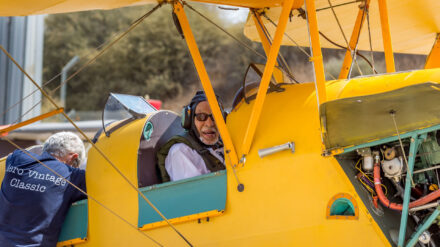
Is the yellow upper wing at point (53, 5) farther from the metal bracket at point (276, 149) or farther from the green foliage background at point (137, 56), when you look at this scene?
the green foliage background at point (137, 56)

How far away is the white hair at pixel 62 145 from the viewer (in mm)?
5184

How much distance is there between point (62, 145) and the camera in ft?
17.1

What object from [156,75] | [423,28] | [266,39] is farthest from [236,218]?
[156,75]

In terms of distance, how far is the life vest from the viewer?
4324mm

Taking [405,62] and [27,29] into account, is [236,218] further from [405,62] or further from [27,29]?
[405,62]

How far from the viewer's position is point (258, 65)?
4422mm

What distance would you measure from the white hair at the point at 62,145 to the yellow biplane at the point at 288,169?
1.92ft

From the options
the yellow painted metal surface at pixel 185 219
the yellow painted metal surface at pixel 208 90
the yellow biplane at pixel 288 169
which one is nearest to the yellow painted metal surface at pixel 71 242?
the yellow biplane at pixel 288 169

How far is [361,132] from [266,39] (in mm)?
1831

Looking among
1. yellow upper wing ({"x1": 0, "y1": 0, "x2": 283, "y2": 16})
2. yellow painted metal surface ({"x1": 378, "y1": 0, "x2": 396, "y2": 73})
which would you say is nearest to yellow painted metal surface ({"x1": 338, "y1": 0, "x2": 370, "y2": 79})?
yellow painted metal surface ({"x1": 378, "y1": 0, "x2": 396, "y2": 73})

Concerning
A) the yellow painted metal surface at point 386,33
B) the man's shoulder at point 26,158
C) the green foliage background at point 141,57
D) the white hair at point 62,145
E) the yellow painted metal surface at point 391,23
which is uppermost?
the green foliage background at point 141,57

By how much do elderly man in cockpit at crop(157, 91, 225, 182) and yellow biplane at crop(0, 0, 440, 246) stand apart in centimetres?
15

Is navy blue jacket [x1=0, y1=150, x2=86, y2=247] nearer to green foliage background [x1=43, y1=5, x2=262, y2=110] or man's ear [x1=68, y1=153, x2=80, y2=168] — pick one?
man's ear [x1=68, y1=153, x2=80, y2=168]

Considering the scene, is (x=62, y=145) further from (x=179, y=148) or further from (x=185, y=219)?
(x=185, y=219)
